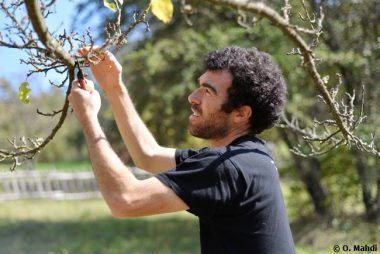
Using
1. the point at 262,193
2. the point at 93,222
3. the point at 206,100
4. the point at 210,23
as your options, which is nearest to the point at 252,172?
the point at 262,193

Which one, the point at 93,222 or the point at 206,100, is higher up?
the point at 206,100

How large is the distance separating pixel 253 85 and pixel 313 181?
30.0 feet

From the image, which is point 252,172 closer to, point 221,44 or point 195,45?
point 221,44

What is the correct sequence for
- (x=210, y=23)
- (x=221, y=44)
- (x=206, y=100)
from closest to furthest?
(x=206, y=100), (x=221, y=44), (x=210, y=23)

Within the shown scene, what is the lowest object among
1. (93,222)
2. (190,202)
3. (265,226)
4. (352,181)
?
(93,222)

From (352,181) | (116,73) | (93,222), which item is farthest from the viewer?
(93,222)

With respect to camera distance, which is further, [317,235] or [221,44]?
[317,235]

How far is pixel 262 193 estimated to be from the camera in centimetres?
224

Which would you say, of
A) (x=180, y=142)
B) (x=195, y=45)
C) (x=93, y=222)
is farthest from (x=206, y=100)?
(x=93, y=222)

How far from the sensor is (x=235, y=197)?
2.15 meters

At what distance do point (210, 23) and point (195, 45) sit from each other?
1048mm

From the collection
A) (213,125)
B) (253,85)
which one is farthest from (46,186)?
(253,85)

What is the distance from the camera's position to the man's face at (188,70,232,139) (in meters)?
2.45

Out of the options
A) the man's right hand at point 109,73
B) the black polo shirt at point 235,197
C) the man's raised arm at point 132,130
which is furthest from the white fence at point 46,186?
the black polo shirt at point 235,197
